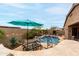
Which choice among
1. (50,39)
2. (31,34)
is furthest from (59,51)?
(31,34)

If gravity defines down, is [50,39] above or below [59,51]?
above

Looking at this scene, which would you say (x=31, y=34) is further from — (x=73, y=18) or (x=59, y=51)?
A: (x=73, y=18)

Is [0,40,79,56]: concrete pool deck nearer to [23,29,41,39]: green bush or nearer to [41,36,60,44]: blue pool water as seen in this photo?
[41,36,60,44]: blue pool water

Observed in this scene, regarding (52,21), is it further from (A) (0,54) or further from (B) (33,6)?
(A) (0,54)

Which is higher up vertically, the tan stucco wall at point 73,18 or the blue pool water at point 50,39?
the tan stucco wall at point 73,18

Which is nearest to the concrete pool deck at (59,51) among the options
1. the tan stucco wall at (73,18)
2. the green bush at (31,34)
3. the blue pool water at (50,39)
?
the blue pool water at (50,39)

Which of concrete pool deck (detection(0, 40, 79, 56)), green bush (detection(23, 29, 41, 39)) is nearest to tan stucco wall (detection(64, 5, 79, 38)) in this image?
concrete pool deck (detection(0, 40, 79, 56))

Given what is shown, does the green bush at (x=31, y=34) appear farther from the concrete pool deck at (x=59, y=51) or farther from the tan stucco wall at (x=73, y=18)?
the tan stucco wall at (x=73, y=18)

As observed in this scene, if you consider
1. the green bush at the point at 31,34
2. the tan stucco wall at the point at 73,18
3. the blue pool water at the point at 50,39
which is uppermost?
the tan stucco wall at the point at 73,18

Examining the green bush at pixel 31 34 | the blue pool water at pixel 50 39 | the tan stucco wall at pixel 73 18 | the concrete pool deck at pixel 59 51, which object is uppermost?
the tan stucco wall at pixel 73 18

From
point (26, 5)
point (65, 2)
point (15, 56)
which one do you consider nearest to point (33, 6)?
point (26, 5)

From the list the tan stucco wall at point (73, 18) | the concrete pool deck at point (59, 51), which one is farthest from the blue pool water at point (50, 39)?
the tan stucco wall at point (73, 18)

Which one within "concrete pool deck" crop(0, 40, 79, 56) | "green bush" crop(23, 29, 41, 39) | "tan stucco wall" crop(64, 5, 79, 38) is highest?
"tan stucco wall" crop(64, 5, 79, 38)

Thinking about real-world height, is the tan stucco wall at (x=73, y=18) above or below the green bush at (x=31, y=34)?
above
